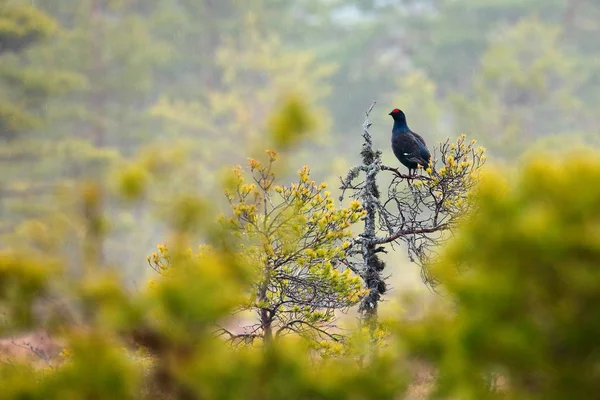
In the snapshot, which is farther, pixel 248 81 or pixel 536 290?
pixel 248 81

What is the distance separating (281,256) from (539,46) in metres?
26.2

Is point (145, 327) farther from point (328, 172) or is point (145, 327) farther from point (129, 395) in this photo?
point (328, 172)

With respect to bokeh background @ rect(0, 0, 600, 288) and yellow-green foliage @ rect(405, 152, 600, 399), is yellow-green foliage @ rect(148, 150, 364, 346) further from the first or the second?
bokeh background @ rect(0, 0, 600, 288)

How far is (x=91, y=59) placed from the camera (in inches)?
1142

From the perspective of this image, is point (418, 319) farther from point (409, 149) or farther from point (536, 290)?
point (409, 149)

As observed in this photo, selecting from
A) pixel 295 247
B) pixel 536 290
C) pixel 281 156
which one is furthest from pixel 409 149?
pixel 536 290

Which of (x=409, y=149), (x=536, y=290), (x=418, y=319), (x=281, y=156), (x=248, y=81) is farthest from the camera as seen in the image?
(x=248, y=81)

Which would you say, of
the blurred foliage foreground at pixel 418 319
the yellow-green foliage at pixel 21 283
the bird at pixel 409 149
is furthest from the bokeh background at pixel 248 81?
the blurred foliage foreground at pixel 418 319

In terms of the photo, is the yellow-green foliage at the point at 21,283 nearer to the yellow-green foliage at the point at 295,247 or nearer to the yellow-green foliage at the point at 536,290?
the yellow-green foliage at the point at 536,290

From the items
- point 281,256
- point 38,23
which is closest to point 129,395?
point 281,256

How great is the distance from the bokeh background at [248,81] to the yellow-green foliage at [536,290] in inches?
671

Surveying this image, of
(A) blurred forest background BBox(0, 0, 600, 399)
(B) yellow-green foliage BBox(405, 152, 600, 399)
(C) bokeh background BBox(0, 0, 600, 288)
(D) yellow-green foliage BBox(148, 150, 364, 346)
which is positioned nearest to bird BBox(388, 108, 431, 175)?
(A) blurred forest background BBox(0, 0, 600, 399)

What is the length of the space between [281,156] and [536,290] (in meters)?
3.12

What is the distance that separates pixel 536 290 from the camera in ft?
11.3
